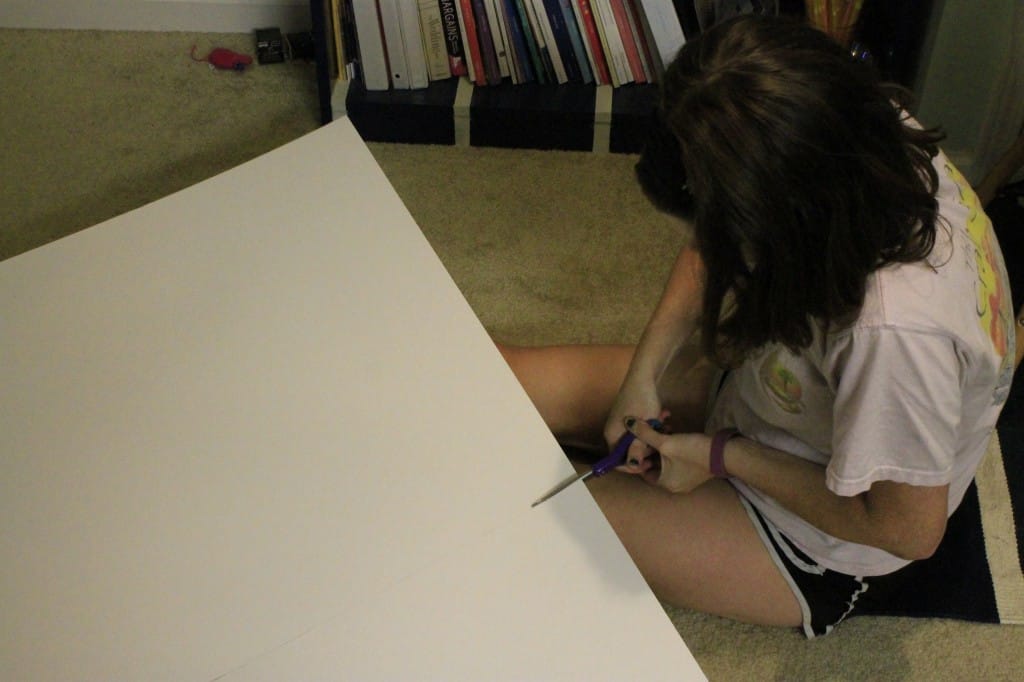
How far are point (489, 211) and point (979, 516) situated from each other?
1018 millimetres

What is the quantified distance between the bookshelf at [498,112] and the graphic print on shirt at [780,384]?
3.53 ft

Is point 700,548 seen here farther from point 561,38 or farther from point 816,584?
point 561,38

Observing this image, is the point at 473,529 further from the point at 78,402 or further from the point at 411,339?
the point at 78,402

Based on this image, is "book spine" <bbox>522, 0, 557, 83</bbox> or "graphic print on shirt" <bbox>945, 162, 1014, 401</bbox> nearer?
"graphic print on shirt" <bbox>945, 162, 1014, 401</bbox>

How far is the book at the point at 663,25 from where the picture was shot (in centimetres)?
207

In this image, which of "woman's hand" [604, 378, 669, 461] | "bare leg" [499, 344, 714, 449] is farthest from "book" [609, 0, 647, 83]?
"woman's hand" [604, 378, 669, 461]

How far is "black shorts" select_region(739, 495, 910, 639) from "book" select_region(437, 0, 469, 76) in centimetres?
124

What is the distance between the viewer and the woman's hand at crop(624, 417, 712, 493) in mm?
1171

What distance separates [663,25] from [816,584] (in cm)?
123

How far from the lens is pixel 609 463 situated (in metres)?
1.16

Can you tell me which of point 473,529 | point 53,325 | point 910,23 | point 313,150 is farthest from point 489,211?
point 473,529

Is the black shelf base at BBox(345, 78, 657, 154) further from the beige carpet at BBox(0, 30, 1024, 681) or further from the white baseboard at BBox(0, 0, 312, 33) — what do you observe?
the white baseboard at BBox(0, 0, 312, 33)

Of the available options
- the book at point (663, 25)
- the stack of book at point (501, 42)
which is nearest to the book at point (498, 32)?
the stack of book at point (501, 42)

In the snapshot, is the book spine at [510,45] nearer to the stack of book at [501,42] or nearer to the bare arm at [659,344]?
the stack of book at [501,42]
